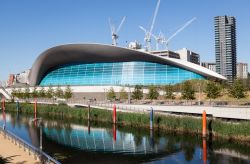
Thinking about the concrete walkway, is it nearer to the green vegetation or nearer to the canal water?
the canal water

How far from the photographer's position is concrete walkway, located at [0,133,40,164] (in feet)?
77.8

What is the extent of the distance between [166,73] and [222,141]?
52.5m

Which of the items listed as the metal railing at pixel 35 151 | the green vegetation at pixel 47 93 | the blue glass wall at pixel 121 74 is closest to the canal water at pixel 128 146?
the metal railing at pixel 35 151

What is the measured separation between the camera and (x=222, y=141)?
33.0 metres

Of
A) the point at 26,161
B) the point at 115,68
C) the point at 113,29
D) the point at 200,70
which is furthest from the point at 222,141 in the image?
the point at 113,29

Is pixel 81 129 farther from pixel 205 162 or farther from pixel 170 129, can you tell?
pixel 205 162

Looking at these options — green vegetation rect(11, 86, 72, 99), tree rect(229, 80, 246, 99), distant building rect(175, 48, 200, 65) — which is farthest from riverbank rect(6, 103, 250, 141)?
distant building rect(175, 48, 200, 65)

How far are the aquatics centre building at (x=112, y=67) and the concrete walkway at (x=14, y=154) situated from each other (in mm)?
53828

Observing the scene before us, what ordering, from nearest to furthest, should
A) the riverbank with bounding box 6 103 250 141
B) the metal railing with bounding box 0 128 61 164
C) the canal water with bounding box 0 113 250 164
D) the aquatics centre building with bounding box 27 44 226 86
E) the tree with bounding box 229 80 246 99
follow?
the metal railing with bounding box 0 128 61 164 < the canal water with bounding box 0 113 250 164 < the riverbank with bounding box 6 103 250 141 < the tree with bounding box 229 80 246 99 < the aquatics centre building with bounding box 27 44 226 86

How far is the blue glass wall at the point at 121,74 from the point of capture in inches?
3312

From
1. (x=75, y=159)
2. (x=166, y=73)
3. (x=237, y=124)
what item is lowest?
(x=75, y=159)

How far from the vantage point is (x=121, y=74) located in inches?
3524

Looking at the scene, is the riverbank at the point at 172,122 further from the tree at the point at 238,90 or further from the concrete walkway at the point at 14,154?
the concrete walkway at the point at 14,154

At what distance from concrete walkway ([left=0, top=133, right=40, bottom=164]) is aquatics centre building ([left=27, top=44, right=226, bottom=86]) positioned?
5383 cm
